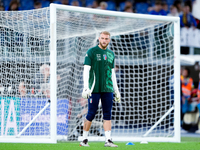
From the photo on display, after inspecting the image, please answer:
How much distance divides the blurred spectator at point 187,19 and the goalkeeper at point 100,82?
882 cm

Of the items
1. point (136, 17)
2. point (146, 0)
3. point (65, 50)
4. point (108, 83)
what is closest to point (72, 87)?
point (65, 50)

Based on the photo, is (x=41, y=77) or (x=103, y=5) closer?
(x=41, y=77)

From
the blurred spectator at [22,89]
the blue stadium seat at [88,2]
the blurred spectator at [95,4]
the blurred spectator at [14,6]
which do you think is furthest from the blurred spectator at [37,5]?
the blurred spectator at [22,89]

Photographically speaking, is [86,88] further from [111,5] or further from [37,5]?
[111,5]

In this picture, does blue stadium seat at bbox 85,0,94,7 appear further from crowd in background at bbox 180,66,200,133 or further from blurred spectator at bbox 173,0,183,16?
crowd in background at bbox 180,66,200,133

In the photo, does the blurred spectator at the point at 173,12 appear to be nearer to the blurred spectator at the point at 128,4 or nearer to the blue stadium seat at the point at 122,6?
the blurred spectator at the point at 128,4

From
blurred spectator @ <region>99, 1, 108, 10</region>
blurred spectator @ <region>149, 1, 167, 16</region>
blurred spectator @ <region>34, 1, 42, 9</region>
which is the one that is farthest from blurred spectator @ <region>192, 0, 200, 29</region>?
blurred spectator @ <region>34, 1, 42, 9</region>

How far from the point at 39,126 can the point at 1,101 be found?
33.7 inches

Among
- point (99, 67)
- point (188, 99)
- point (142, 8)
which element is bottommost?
point (188, 99)

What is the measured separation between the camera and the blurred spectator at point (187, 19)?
1400cm

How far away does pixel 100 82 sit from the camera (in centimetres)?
565

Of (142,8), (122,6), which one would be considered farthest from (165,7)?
(122,6)

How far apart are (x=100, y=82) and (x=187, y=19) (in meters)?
9.32

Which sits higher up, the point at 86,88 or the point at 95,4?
the point at 95,4
